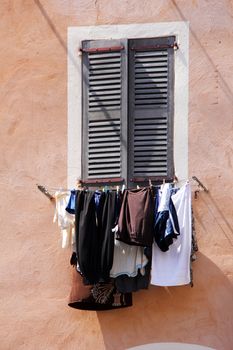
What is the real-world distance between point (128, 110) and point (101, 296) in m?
1.89

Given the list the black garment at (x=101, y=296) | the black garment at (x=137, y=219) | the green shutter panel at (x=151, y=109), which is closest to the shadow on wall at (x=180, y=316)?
the black garment at (x=101, y=296)

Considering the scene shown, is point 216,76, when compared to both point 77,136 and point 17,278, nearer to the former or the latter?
point 77,136

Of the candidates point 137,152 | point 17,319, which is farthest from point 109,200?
point 17,319

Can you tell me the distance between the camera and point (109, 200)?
11.6 metres

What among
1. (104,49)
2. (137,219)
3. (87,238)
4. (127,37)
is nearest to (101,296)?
(87,238)

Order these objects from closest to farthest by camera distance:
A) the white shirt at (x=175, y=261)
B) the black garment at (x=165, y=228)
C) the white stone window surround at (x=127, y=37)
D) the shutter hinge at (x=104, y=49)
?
Answer: the black garment at (x=165, y=228) → the white shirt at (x=175, y=261) → the white stone window surround at (x=127, y=37) → the shutter hinge at (x=104, y=49)

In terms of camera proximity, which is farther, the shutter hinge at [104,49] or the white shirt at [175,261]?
the shutter hinge at [104,49]

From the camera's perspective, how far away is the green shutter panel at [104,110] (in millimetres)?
12000

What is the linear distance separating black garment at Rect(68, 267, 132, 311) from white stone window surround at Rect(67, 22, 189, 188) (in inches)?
42.8

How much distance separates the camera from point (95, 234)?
451 inches

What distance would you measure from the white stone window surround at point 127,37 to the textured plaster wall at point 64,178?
0.07 meters

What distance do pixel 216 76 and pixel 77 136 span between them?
4.94 feet

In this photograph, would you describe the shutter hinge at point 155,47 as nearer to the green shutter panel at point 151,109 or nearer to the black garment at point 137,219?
the green shutter panel at point 151,109

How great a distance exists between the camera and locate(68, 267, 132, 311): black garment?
37.8 ft
